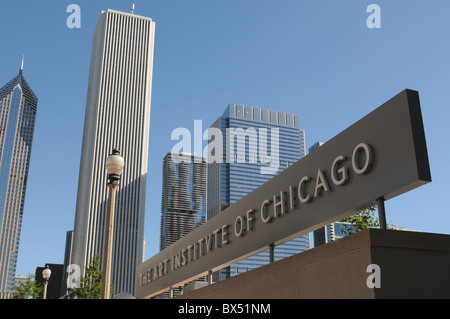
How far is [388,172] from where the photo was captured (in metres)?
9.05

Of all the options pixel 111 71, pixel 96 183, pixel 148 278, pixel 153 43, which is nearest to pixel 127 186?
pixel 96 183

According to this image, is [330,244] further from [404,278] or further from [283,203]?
[283,203]

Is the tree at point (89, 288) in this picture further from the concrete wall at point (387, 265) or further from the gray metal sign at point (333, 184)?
the concrete wall at point (387, 265)

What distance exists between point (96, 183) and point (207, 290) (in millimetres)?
139763

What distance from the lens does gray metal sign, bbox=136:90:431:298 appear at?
8789 millimetres

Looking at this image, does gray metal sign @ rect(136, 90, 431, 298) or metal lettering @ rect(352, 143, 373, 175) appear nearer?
gray metal sign @ rect(136, 90, 431, 298)

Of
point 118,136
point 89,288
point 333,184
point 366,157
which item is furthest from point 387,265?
point 118,136

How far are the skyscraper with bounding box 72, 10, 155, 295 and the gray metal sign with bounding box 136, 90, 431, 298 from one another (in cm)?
13780

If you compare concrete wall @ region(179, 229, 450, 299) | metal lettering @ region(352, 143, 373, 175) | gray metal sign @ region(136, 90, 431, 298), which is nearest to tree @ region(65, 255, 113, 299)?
gray metal sign @ region(136, 90, 431, 298)

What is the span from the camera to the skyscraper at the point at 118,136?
14788cm

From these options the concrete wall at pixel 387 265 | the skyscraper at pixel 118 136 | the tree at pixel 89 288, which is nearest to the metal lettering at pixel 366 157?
the concrete wall at pixel 387 265

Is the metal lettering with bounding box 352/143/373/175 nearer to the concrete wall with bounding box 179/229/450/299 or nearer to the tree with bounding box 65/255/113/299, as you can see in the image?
the concrete wall with bounding box 179/229/450/299

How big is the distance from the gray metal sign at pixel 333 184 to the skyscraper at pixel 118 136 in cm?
13780
